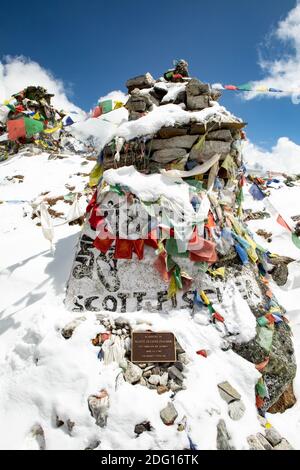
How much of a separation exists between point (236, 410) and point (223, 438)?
59cm

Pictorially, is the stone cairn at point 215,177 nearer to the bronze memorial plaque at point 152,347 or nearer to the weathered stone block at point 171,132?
the weathered stone block at point 171,132

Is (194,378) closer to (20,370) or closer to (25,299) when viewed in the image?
(20,370)

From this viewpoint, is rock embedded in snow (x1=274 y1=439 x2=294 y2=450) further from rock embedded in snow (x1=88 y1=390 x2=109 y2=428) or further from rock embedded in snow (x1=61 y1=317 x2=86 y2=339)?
rock embedded in snow (x1=61 y1=317 x2=86 y2=339)

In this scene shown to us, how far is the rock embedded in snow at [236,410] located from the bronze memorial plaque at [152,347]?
3.89ft

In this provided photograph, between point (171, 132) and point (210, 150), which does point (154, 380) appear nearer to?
point (210, 150)

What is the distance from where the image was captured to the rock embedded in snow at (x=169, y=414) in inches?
169

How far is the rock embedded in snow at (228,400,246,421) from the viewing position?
184 inches

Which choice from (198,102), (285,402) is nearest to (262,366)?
(285,402)

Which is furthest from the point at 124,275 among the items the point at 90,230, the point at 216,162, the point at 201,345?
the point at 216,162

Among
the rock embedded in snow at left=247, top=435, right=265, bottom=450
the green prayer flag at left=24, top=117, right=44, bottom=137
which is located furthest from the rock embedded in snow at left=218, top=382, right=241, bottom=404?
the green prayer flag at left=24, top=117, right=44, bottom=137

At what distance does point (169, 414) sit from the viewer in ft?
14.4

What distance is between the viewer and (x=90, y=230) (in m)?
6.92

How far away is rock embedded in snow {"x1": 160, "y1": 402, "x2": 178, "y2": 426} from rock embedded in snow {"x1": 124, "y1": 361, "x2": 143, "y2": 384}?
67 centimetres

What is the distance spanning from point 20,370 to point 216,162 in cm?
621
